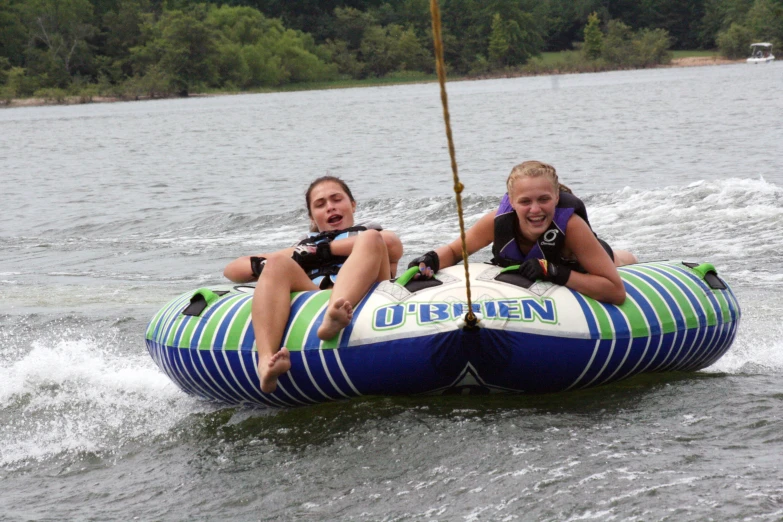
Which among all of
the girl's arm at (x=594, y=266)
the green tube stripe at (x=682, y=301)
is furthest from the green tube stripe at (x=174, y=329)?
the green tube stripe at (x=682, y=301)

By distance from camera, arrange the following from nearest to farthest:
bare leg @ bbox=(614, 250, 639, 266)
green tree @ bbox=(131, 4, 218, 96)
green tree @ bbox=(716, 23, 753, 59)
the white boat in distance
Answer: bare leg @ bbox=(614, 250, 639, 266) → the white boat in distance → green tree @ bbox=(131, 4, 218, 96) → green tree @ bbox=(716, 23, 753, 59)

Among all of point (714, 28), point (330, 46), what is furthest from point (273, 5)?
point (714, 28)

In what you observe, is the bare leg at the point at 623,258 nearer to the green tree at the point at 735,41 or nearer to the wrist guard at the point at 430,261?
the wrist guard at the point at 430,261

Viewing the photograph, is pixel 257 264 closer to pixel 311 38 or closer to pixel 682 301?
pixel 682 301

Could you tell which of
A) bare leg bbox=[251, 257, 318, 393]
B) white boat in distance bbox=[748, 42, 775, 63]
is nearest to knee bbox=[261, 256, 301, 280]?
bare leg bbox=[251, 257, 318, 393]

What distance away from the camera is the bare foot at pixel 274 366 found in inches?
161

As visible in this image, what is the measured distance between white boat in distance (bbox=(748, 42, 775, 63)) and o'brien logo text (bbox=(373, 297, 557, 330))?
226 feet

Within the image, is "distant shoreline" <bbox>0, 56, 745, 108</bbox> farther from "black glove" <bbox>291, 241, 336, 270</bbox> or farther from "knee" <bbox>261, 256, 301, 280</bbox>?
"knee" <bbox>261, 256, 301, 280</bbox>

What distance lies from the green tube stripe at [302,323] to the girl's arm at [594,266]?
40.3 inches

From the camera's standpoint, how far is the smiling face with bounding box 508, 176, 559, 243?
14.1 feet

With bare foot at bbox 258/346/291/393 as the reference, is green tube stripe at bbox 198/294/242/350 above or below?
above

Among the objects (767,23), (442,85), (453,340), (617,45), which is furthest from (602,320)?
(617,45)

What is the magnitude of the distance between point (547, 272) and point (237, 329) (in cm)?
129

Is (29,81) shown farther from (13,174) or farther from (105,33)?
(13,174)
